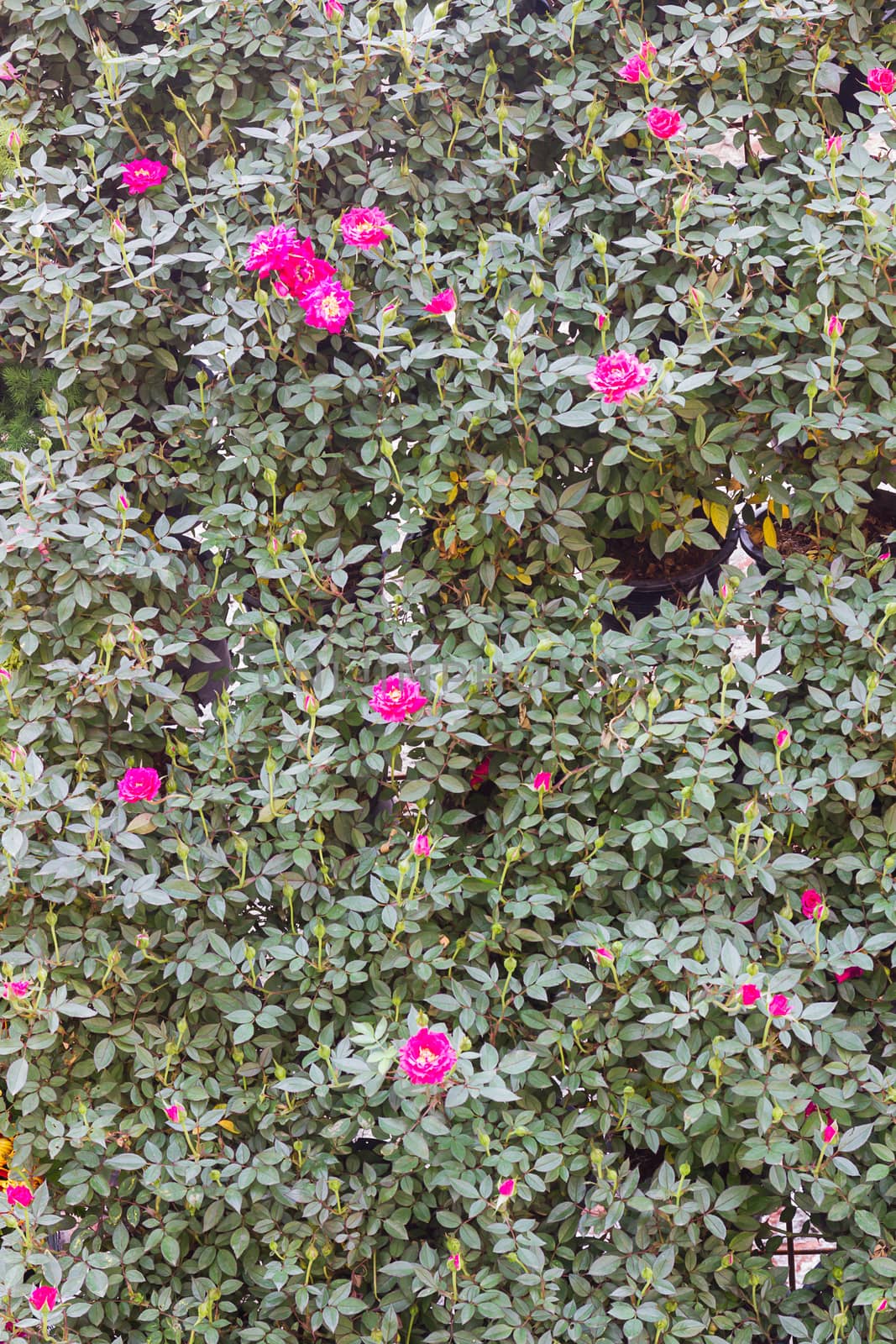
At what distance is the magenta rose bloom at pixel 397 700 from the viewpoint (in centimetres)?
141

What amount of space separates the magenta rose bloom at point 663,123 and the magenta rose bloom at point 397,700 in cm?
78

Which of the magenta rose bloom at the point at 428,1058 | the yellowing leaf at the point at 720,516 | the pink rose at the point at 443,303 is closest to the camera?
the magenta rose bloom at the point at 428,1058

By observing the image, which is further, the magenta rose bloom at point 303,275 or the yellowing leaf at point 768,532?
the yellowing leaf at point 768,532

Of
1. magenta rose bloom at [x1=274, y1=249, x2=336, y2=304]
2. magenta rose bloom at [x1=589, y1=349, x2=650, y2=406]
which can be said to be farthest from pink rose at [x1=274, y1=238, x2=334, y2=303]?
magenta rose bloom at [x1=589, y1=349, x2=650, y2=406]

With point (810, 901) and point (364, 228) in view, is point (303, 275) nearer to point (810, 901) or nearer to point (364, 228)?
point (364, 228)

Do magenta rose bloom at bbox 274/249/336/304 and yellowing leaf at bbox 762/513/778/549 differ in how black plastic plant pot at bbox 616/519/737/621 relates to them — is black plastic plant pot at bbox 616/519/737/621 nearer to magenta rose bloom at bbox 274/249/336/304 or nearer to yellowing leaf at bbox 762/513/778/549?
yellowing leaf at bbox 762/513/778/549

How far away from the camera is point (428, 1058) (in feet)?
4.33

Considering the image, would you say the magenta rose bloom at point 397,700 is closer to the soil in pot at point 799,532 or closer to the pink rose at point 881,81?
the soil in pot at point 799,532

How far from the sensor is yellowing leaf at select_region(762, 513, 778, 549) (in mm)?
1571

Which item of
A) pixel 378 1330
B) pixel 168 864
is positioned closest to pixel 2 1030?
pixel 168 864

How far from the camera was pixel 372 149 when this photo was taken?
1.53 metres

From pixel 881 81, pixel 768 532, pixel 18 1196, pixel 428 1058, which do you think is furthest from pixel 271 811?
pixel 881 81

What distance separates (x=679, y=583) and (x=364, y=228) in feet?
2.18

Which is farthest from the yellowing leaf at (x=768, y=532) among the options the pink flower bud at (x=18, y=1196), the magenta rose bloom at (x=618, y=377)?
the pink flower bud at (x=18, y=1196)
